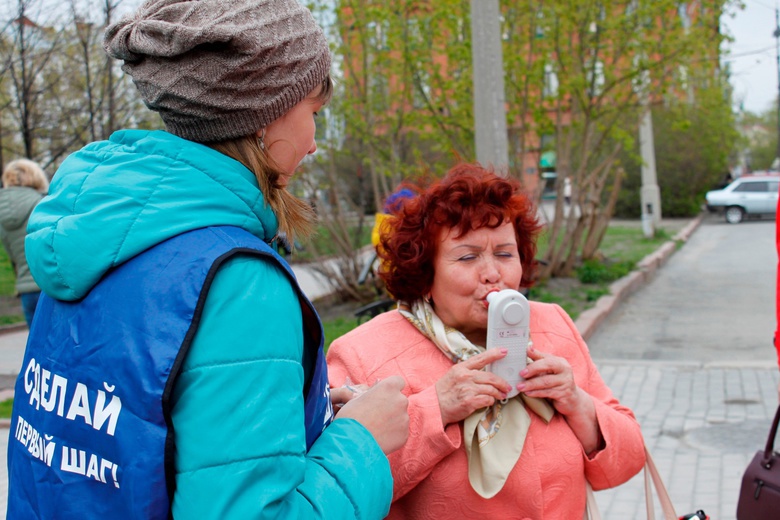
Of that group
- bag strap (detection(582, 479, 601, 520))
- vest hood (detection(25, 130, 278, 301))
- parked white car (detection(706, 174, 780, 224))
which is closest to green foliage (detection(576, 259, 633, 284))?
bag strap (detection(582, 479, 601, 520))

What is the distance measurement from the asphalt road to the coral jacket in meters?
6.19

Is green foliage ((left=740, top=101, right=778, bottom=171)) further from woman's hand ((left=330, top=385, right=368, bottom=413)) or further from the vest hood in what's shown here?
the vest hood

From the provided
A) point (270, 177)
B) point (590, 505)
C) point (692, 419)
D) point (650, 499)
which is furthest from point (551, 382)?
point (692, 419)

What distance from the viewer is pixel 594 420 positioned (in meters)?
2.24

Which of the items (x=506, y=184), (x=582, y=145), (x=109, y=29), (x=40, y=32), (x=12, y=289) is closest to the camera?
(x=109, y=29)

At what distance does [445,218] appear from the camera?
2439mm

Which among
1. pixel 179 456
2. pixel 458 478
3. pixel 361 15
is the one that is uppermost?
pixel 361 15

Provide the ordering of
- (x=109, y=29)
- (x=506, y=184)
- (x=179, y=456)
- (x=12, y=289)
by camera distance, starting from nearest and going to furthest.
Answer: (x=179, y=456) → (x=109, y=29) → (x=506, y=184) → (x=12, y=289)

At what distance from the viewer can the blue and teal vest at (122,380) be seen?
3.81 feet

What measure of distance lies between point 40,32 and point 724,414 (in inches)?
365

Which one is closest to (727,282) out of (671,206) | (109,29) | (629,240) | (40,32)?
(629,240)

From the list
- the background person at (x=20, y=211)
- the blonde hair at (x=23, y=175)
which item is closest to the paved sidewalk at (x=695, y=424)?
the background person at (x=20, y=211)

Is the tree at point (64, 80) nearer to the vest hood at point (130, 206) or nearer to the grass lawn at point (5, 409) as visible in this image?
the grass lawn at point (5, 409)

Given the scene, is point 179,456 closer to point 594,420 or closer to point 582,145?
point 594,420
